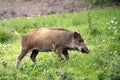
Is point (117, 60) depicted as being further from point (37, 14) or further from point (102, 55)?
point (37, 14)

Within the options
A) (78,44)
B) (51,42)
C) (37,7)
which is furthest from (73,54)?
(37,7)

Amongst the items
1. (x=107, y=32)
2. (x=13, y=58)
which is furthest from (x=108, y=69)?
(x=107, y=32)

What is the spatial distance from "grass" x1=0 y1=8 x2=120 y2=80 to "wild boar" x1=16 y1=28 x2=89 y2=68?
0.84 ft

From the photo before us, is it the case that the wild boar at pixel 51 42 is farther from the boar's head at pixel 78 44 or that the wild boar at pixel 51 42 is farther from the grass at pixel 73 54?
the grass at pixel 73 54

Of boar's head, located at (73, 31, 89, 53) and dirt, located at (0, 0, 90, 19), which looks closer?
boar's head, located at (73, 31, 89, 53)

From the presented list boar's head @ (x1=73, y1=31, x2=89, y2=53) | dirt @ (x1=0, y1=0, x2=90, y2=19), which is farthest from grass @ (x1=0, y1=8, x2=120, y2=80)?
dirt @ (x1=0, y1=0, x2=90, y2=19)

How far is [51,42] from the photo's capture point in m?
10.2

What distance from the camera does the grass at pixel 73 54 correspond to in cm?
890

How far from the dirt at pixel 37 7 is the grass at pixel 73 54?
87cm

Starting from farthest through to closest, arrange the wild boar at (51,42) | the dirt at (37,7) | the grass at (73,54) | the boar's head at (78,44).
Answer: the dirt at (37,7)
the boar's head at (78,44)
the wild boar at (51,42)
the grass at (73,54)

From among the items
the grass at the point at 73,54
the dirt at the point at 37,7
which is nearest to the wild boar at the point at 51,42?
the grass at the point at 73,54

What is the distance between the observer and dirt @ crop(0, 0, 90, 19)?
17000mm

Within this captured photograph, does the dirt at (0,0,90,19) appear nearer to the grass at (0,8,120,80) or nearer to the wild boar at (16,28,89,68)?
the grass at (0,8,120,80)

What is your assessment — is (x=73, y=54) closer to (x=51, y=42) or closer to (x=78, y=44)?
(x=78, y=44)
